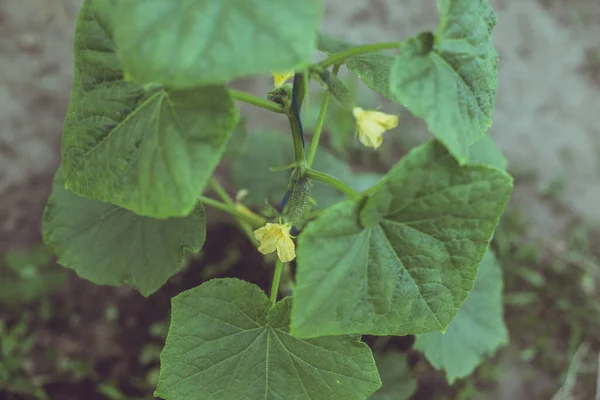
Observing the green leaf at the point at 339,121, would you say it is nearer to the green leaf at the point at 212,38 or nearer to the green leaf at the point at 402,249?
the green leaf at the point at 402,249

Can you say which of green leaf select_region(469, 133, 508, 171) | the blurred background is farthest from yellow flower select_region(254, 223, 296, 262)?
the blurred background

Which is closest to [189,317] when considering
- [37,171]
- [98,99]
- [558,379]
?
[98,99]

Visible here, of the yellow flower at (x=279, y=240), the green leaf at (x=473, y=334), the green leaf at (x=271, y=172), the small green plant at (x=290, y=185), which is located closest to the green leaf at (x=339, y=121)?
the green leaf at (x=271, y=172)

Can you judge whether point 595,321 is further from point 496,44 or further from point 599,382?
point 496,44

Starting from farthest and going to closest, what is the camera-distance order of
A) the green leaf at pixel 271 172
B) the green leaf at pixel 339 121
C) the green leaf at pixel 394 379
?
the green leaf at pixel 339 121
the green leaf at pixel 271 172
the green leaf at pixel 394 379

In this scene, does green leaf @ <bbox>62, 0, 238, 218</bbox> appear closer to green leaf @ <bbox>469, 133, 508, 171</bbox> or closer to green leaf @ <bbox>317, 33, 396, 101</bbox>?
green leaf @ <bbox>317, 33, 396, 101</bbox>

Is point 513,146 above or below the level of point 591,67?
below
